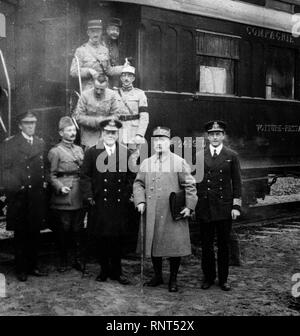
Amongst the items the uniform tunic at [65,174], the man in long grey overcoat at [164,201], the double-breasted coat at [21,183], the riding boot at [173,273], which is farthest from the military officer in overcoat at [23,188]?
the riding boot at [173,273]

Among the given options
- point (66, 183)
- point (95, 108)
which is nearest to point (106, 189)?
point (66, 183)

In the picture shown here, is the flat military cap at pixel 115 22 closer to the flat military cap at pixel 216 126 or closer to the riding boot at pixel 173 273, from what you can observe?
the flat military cap at pixel 216 126

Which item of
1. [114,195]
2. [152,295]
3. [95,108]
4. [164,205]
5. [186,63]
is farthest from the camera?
[186,63]

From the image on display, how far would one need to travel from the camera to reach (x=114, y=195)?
18.1 ft

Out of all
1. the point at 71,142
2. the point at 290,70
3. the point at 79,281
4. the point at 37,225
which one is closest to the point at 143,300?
the point at 79,281

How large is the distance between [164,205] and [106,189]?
61cm

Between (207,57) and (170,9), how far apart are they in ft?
3.12

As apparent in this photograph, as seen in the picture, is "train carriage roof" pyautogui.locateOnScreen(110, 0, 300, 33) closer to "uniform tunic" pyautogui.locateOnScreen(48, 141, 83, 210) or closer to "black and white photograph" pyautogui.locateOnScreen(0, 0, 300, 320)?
"black and white photograph" pyautogui.locateOnScreen(0, 0, 300, 320)

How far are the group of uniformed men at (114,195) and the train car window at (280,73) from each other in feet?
12.6

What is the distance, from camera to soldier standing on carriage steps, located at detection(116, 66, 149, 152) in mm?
6461

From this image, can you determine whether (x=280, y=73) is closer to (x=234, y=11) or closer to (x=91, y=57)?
(x=234, y=11)

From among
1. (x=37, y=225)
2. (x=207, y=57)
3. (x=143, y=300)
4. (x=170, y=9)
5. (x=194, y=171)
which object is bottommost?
(x=143, y=300)

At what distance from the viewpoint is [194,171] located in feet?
18.9
